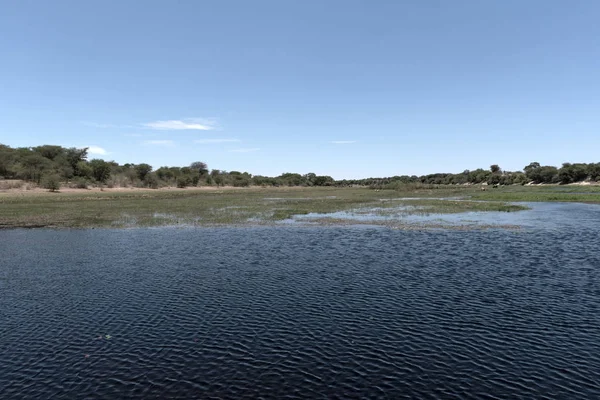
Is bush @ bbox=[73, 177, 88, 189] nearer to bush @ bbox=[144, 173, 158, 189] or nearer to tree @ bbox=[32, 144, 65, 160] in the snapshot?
tree @ bbox=[32, 144, 65, 160]

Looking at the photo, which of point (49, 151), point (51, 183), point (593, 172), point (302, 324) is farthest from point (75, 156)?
point (593, 172)

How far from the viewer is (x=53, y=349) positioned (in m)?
15.3

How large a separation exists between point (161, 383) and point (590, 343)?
1747 cm

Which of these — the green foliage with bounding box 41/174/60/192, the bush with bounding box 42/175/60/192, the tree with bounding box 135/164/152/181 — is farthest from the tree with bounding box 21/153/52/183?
the tree with bounding box 135/164/152/181

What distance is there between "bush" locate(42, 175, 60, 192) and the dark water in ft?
331

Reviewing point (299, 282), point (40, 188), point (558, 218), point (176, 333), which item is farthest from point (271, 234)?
point (40, 188)

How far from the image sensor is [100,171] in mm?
151375

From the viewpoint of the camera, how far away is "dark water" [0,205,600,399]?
12.6m

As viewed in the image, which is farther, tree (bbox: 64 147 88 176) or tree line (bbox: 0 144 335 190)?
tree (bbox: 64 147 88 176)

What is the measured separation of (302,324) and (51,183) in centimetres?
13063

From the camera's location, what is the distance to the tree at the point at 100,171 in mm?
149875

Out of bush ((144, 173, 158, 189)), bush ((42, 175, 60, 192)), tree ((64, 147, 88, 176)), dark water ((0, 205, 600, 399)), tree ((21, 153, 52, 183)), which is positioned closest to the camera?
dark water ((0, 205, 600, 399))

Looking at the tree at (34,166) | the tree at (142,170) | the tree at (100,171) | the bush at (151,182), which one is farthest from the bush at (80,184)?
the tree at (142,170)

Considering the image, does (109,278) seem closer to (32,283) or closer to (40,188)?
(32,283)
